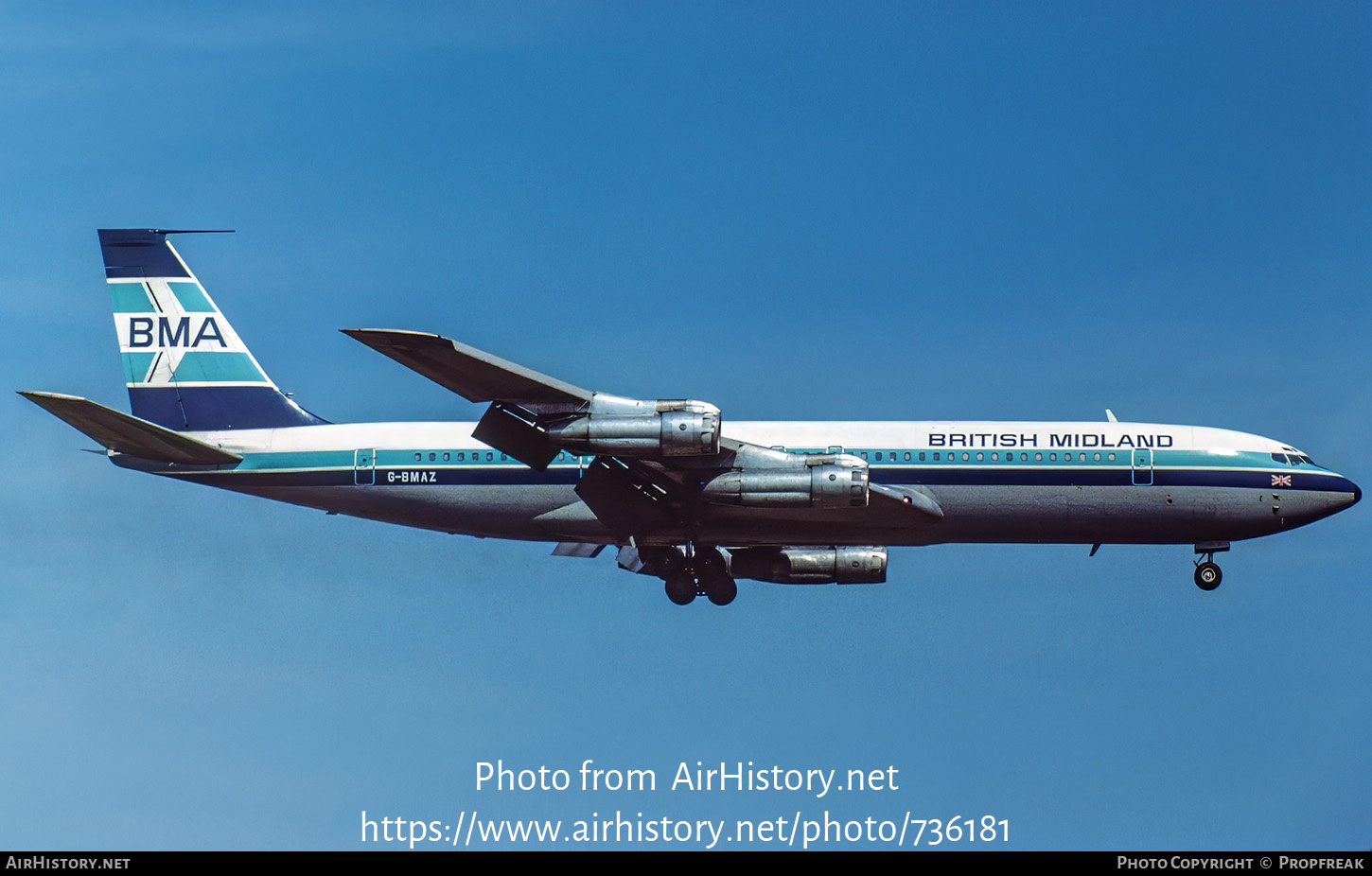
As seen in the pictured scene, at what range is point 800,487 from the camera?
1631 inches

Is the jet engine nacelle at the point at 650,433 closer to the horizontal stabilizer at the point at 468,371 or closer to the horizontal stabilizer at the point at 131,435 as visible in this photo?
the horizontal stabilizer at the point at 468,371

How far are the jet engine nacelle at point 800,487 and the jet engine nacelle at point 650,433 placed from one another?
2.04m

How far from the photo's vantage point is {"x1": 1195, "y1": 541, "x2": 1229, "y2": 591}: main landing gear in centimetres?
4644

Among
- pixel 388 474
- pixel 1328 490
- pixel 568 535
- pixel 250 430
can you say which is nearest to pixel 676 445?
pixel 568 535

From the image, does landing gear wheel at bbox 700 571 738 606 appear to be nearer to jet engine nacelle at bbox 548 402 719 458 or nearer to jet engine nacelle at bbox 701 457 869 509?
jet engine nacelle at bbox 701 457 869 509

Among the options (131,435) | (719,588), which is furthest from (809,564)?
(131,435)

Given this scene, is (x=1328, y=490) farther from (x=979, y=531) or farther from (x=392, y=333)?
(x=392, y=333)

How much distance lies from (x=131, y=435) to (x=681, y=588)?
1593 centimetres

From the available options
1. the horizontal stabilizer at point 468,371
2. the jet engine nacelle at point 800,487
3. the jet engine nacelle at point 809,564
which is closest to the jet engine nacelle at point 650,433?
the horizontal stabilizer at point 468,371

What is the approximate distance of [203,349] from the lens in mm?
48906

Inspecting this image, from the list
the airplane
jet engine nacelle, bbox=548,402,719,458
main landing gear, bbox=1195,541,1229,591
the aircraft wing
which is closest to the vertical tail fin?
the airplane

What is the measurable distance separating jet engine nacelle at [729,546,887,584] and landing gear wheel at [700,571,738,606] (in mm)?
1751

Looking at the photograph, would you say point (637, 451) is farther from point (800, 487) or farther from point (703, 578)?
point (703, 578)
